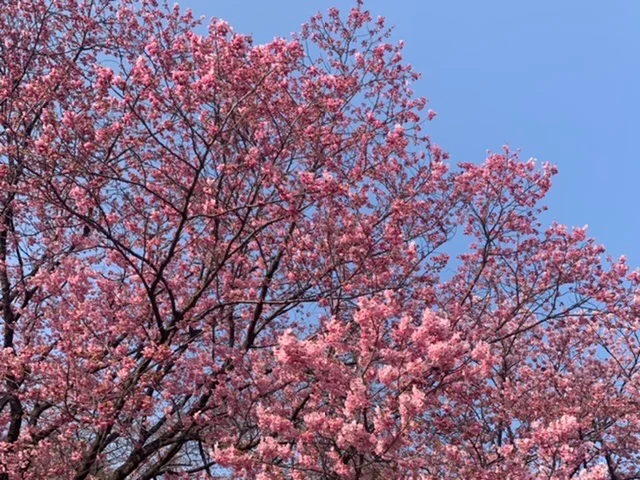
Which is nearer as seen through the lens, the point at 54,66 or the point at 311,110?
the point at 311,110

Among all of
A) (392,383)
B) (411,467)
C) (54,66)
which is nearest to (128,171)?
(54,66)

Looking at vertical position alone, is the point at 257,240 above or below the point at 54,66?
below

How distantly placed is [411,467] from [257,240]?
3.54 metres

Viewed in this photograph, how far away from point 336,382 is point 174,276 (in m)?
3.92

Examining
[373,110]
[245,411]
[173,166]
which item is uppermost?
[373,110]

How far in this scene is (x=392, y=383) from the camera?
493cm

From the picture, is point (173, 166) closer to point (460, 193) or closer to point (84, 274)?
point (84, 274)

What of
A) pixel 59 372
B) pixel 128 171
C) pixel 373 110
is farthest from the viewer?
pixel 373 110

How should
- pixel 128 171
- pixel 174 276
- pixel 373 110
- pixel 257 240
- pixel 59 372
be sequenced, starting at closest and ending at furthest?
pixel 59 372 < pixel 128 171 < pixel 257 240 < pixel 174 276 < pixel 373 110

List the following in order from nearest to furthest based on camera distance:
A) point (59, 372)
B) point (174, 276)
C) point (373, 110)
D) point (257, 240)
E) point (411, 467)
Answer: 1. point (411, 467)
2. point (59, 372)
3. point (257, 240)
4. point (174, 276)
5. point (373, 110)

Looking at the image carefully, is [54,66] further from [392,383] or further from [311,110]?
[392,383]

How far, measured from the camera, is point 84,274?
283 inches

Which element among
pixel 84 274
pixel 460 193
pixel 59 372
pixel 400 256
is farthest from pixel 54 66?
pixel 460 193

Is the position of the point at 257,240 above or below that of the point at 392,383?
above
